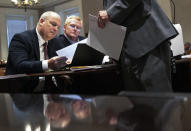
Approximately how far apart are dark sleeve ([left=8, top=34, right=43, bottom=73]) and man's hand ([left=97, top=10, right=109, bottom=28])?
64 cm

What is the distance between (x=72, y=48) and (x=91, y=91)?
0.32 meters

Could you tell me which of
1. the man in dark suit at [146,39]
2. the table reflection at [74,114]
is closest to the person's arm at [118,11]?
the man in dark suit at [146,39]

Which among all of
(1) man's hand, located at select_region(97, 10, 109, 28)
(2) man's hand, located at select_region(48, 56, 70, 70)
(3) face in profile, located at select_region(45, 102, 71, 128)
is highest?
(1) man's hand, located at select_region(97, 10, 109, 28)

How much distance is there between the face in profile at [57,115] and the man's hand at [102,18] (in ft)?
2.57

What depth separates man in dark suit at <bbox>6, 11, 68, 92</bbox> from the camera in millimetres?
1685

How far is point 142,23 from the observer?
121 cm

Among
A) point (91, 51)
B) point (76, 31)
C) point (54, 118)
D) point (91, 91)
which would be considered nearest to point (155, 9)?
point (91, 51)

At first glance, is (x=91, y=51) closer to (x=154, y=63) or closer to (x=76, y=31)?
(x=154, y=63)

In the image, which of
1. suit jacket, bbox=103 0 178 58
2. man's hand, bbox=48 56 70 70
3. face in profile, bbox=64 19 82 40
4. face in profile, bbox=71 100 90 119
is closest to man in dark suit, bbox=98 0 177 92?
suit jacket, bbox=103 0 178 58

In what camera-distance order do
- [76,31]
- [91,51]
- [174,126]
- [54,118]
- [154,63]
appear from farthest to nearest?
[76,31]
[91,51]
[154,63]
[54,118]
[174,126]

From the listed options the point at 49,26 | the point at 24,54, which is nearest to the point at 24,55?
the point at 24,54

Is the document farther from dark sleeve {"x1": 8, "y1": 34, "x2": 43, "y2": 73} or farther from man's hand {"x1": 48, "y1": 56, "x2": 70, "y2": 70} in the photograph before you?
dark sleeve {"x1": 8, "y1": 34, "x2": 43, "y2": 73}

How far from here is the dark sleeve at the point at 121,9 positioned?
3.91 feet

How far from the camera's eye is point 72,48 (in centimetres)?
178
